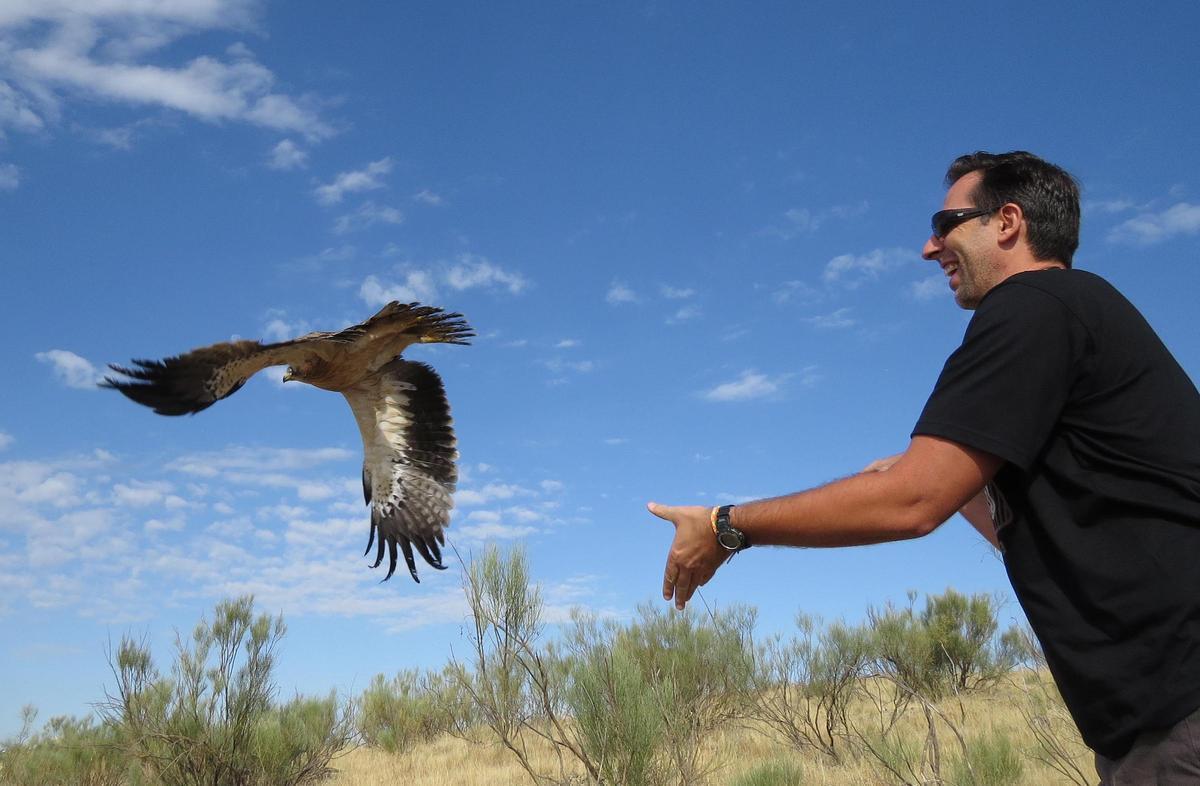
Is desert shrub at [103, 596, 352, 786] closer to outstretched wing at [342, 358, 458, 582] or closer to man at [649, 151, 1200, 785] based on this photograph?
outstretched wing at [342, 358, 458, 582]

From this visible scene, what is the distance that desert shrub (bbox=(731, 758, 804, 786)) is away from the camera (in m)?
5.87

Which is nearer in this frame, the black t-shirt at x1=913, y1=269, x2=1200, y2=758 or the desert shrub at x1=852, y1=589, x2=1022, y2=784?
the black t-shirt at x1=913, y1=269, x2=1200, y2=758

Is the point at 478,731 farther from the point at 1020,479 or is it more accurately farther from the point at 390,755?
the point at 1020,479

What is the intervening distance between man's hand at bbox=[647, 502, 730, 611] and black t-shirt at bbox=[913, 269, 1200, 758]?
48 cm

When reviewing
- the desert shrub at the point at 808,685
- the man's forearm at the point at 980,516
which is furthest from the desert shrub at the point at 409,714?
the man's forearm at the point at 980,516

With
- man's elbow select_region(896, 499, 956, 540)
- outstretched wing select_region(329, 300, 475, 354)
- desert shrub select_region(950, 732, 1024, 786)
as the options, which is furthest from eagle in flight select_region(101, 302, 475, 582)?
man's elbow select_region(896, 499, 956, 540)

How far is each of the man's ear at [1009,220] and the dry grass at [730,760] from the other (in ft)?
16.6

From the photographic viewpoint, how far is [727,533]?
1.76 m

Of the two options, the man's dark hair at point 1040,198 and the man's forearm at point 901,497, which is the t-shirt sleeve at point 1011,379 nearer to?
the man's forearm at point 901,497

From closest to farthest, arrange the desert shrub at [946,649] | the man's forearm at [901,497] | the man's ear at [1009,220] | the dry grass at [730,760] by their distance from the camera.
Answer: the man's forearm at [901,497]
the man's ear at [1009,220]
the dry grass at [730,760]
the desert shrub at [946,649]

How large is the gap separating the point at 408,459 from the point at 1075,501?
7.09 m

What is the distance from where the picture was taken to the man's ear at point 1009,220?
1937mm

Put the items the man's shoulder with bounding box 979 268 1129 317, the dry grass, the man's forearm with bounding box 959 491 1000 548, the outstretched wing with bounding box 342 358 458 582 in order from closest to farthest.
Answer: the man's shoulder with bounding box 979 268 1129 317
the man's forearm with bounding box 959 491 1000 548
the dry grass
the outstretched wing with bounding box 342 358 458 582

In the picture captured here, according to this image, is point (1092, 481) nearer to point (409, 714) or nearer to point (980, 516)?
point (980, 516)
